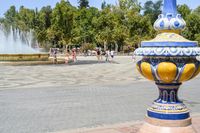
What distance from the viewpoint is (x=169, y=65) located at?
398cm

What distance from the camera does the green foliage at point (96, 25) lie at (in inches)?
1991

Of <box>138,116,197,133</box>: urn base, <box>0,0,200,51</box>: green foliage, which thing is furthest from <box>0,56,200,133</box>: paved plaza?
<box>0,0,200,51</box>: green foliage

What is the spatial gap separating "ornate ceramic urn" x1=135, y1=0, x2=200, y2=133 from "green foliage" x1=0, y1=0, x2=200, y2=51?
42.1 metres

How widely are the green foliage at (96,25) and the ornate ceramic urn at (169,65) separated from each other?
138 ft

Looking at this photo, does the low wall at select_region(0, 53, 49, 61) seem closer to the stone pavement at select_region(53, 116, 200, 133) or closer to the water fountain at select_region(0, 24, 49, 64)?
the water fountain at select_region(0, 24, 49, 64)

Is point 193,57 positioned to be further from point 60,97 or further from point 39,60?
point 39,60

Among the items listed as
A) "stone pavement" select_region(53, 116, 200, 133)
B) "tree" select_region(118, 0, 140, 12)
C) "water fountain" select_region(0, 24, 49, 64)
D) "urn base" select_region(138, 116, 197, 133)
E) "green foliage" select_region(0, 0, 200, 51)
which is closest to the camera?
"urn base" select_region(138, 116, 197, 133)

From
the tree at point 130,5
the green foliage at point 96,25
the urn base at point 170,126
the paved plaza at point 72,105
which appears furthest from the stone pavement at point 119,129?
the tree at point 130,5

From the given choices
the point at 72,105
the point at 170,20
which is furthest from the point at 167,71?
the point at 72,105

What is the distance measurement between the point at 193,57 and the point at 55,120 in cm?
413

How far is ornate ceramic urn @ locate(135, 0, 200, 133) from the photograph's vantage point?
400 cm

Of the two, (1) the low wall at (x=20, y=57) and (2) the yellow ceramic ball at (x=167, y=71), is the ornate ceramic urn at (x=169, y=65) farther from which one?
(1) the low wall at (x=20, y=57)

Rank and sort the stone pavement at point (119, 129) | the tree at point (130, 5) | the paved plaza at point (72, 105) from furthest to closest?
the tree at point (130, 5), the paved plaza at point (72, 105), the stone pavement at point (119, 129)

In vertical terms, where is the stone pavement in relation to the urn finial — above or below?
below
